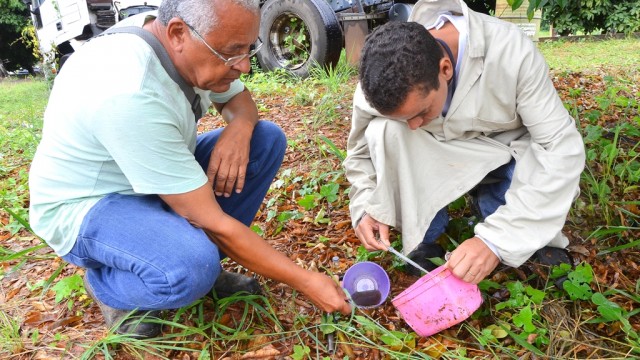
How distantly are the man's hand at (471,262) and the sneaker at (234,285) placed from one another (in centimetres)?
81

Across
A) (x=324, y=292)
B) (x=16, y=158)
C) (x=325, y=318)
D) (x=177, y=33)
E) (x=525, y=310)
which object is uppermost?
(x=177, y=33)

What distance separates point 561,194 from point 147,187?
1.33 metres

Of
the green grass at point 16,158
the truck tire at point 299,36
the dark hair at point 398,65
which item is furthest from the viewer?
the truck tire at point 299,36

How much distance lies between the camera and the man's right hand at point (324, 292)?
5.12 feet

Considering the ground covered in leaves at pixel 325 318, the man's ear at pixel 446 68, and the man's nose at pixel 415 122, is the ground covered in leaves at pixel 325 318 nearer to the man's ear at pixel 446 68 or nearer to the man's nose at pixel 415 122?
the man's nose at pixel 415 122

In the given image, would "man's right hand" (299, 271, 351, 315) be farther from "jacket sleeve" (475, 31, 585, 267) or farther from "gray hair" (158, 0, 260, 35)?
"gray hair" (158, 0, 260, 35)

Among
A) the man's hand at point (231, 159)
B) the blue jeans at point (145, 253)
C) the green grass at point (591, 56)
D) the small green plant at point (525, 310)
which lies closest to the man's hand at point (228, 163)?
the man's hand at point (231, 159)

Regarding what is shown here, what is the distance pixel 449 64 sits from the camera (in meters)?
1.61

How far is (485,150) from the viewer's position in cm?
183

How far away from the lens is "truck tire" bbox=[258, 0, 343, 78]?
483 centimetres

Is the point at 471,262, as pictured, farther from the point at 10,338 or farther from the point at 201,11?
the point at 10,338

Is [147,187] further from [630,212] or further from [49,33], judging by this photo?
[49,33]

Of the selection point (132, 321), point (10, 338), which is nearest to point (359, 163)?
point (132, 321)

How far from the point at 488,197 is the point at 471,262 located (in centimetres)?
54
